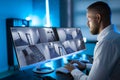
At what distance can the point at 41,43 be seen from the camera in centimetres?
166

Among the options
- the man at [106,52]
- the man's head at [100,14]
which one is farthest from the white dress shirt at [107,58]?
the man's head at [100,14]

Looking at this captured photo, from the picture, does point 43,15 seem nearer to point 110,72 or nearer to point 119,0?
point 119,0

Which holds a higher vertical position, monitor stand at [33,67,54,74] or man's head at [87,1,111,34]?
man's head at [87,1,111,34]

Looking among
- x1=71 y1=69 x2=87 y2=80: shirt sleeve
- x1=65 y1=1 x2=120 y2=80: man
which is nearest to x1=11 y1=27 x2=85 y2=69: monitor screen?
x1=71 y1=69 x2=87 y2=80: shirt sleeve

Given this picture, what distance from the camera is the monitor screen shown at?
1407 millimetres

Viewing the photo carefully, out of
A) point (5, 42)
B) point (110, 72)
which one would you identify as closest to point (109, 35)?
point (110, 72)

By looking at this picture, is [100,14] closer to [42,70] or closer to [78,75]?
[78,75]

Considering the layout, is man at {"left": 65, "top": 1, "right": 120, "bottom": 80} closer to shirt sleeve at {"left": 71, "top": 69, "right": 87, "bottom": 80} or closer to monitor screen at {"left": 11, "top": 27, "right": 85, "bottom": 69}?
shirt sleeve at {"left": 71, "top": 69, "right": 87, "bottom": 80}

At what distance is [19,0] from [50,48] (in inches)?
124

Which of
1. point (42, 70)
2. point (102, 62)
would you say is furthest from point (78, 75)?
point (42, 70)

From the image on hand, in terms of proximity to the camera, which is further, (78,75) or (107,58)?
(78,75)

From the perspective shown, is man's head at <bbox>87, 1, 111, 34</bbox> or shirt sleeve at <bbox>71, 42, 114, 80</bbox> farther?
man's head at <bbox>87, 1, 111, 34</bbox>

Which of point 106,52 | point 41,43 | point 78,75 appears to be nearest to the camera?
point 106,52

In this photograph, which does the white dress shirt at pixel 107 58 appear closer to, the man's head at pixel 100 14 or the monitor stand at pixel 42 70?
the man's head at pixel 100 14
